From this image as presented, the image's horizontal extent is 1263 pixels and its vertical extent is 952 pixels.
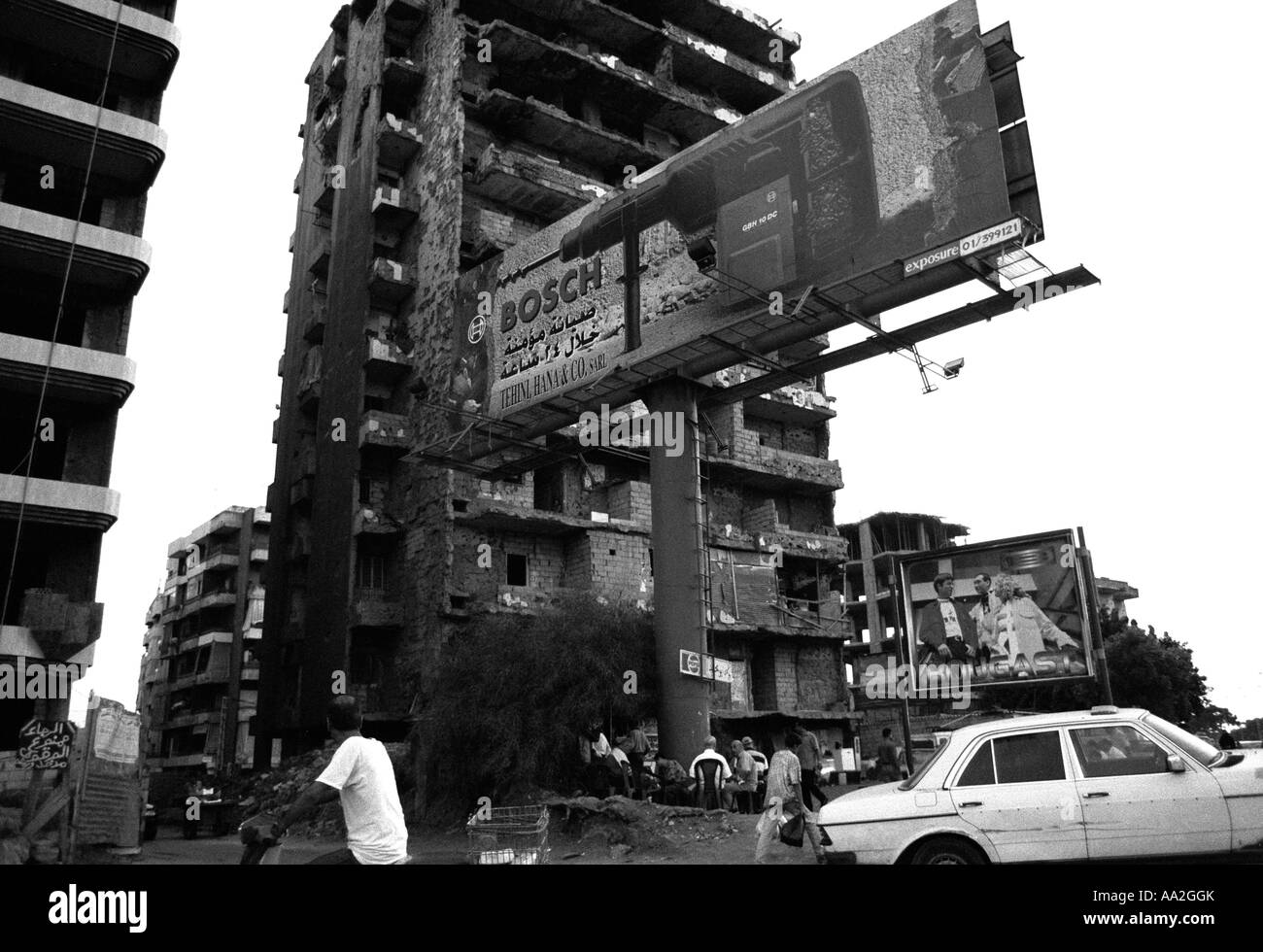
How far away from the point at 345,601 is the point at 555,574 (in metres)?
6.93

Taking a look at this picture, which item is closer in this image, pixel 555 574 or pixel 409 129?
pixel 555 574

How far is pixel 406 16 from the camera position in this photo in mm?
38906

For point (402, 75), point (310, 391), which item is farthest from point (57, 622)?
point (402, 75)

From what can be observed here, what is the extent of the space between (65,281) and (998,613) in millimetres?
20227

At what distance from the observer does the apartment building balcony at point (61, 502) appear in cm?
1928

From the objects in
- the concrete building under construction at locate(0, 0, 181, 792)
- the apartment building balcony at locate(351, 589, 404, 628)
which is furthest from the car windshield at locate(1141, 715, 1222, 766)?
the apartment building balcony at locate(351, 589, 404, 628)

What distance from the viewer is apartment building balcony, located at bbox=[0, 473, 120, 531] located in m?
19.3

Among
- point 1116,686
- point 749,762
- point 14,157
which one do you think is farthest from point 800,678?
point 14,157

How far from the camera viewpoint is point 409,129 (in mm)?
36969

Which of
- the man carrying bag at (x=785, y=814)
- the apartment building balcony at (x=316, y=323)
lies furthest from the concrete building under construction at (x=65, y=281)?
the apartment building balcony at (x=316, y=323)

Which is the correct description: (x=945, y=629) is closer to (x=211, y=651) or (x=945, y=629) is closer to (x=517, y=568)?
(x=517, y=568)
